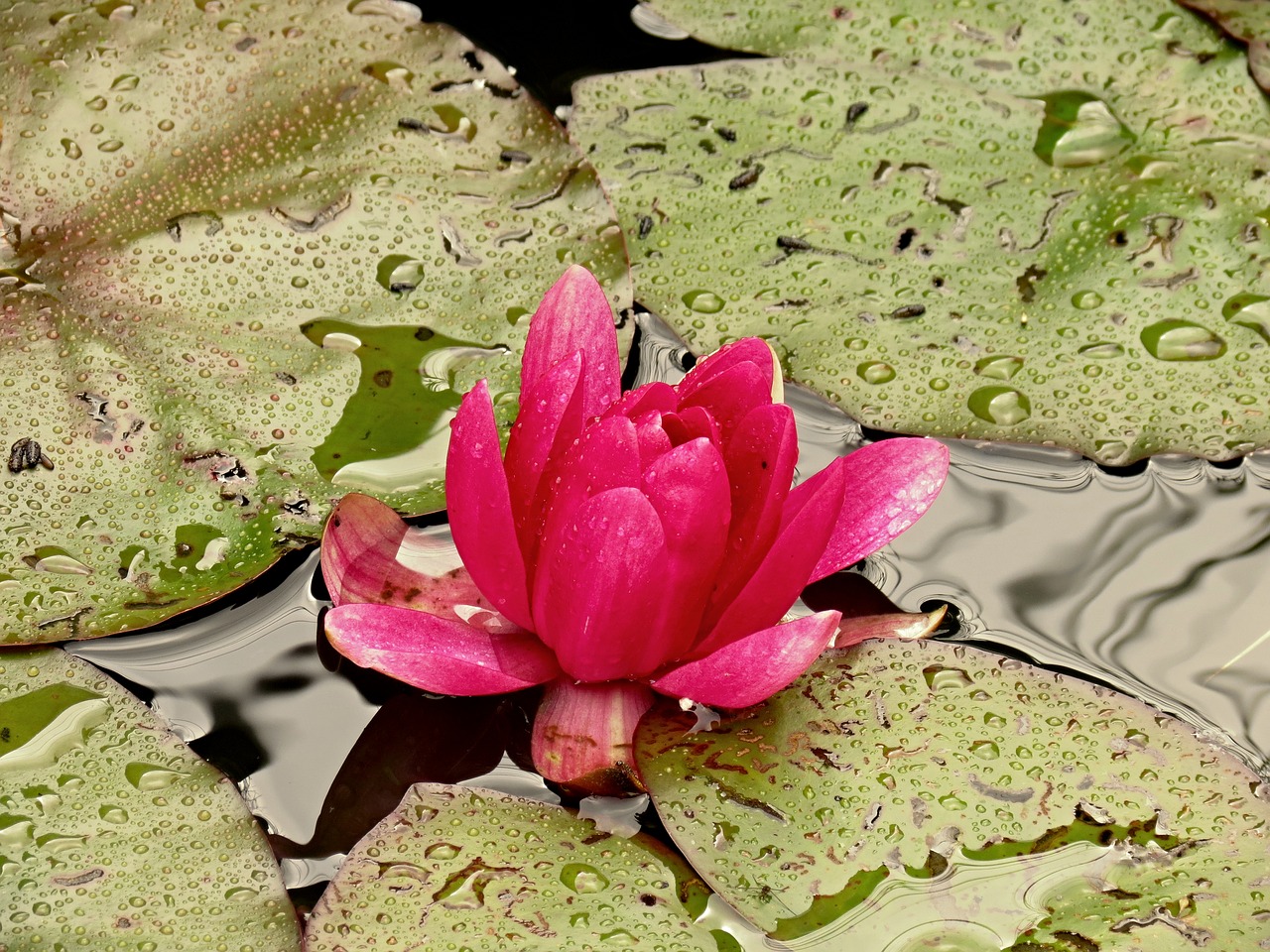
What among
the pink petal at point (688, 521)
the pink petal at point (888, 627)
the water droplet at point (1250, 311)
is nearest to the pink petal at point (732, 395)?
the pink petal at point (688, 521)

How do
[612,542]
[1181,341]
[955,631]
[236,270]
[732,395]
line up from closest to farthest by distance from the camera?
[612,542], [732,395], [955,631], [236,270], [1181,341]

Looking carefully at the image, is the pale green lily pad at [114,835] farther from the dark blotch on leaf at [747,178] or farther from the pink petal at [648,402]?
the dark blotch on leaf at [747,178]

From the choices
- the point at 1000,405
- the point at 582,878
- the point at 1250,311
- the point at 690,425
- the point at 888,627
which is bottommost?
the point at 582,878

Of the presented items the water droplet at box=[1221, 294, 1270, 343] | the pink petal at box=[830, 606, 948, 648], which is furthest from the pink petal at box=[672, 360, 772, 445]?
the water droplet at box=[1221, 294, 1270, 343]

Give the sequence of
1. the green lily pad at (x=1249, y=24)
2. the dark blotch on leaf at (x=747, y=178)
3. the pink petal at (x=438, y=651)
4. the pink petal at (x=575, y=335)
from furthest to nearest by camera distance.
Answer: the green lily pad at (x=1249, y=24) → the dark blotch on leaf at (x=747, y=178) → the pink petal at (x=575, y=335) → the pink petal at (x=438, y=651)

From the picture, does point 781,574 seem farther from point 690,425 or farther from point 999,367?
point 999,367

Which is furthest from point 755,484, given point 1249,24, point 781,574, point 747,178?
point 1249,24
